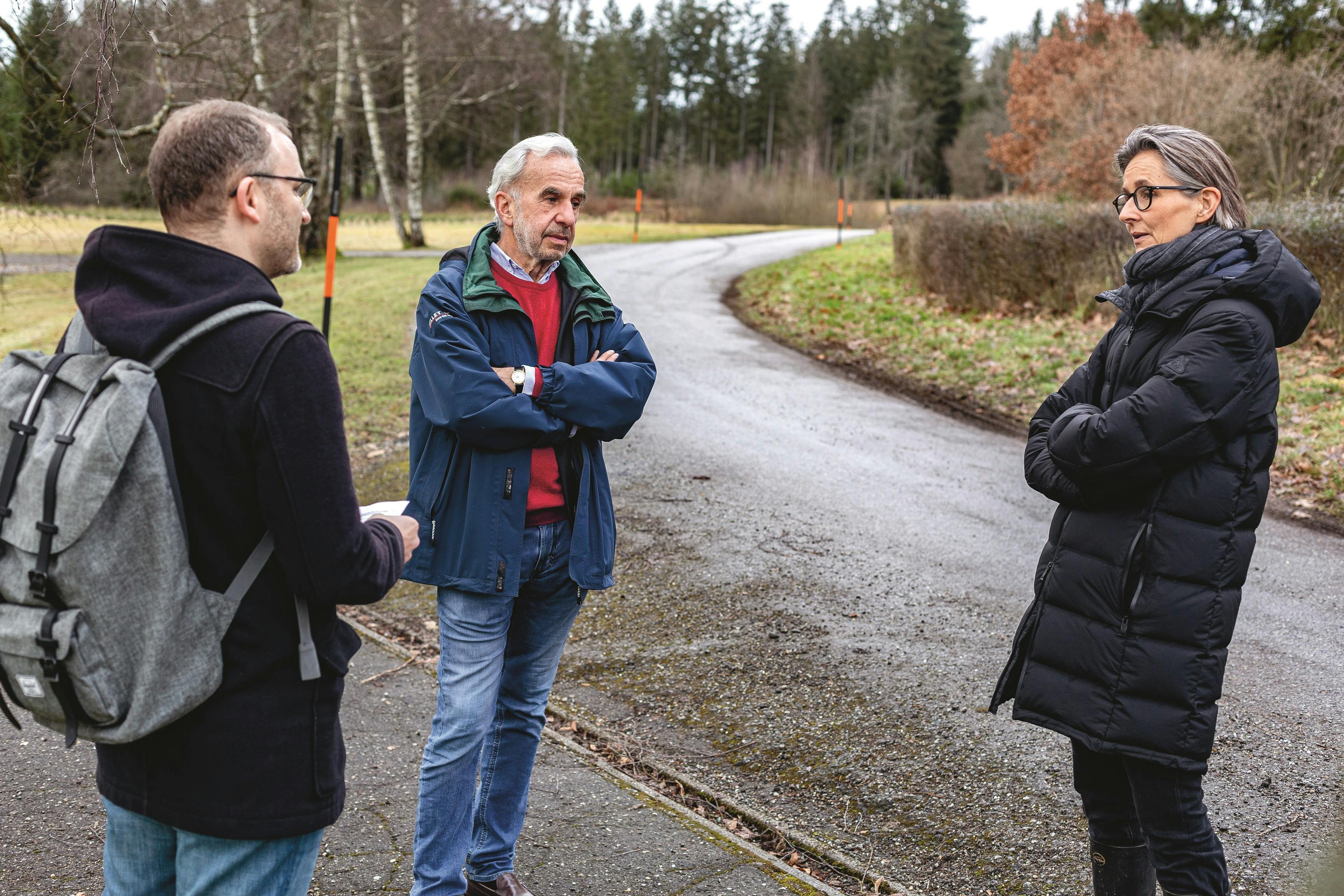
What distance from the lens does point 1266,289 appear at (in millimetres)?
2668

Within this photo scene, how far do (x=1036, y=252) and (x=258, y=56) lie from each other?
13.4 metres

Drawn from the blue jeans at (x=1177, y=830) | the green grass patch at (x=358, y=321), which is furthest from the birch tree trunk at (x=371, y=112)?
the blue jeans at (x=1177, y=830)

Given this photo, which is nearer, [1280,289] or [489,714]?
[1280,289]

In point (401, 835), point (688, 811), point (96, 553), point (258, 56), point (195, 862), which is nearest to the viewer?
point (96, 553)

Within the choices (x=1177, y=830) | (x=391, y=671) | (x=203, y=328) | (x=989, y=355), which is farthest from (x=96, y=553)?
(x=989, y=355)

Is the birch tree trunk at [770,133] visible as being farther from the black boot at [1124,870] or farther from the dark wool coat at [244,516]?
the dark wool coat at [244,516]

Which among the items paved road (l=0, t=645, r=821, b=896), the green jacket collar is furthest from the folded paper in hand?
paved road (l=0, t=645, r=821, b=896)

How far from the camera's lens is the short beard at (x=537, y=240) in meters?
3.15

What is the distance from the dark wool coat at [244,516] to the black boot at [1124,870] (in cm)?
208

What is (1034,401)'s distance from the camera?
35.3 feet

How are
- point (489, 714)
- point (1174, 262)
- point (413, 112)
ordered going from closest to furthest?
point (1174, 262) → point (489, 714) → point (413, 112)

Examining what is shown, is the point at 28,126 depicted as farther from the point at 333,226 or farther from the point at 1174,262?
the point at 1174,262

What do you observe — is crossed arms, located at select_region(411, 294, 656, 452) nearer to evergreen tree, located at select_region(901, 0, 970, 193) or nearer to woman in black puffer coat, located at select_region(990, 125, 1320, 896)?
woman in black puffer coat, located at select_region(990, 125, 1320, 896)

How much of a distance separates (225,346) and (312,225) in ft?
84.0
